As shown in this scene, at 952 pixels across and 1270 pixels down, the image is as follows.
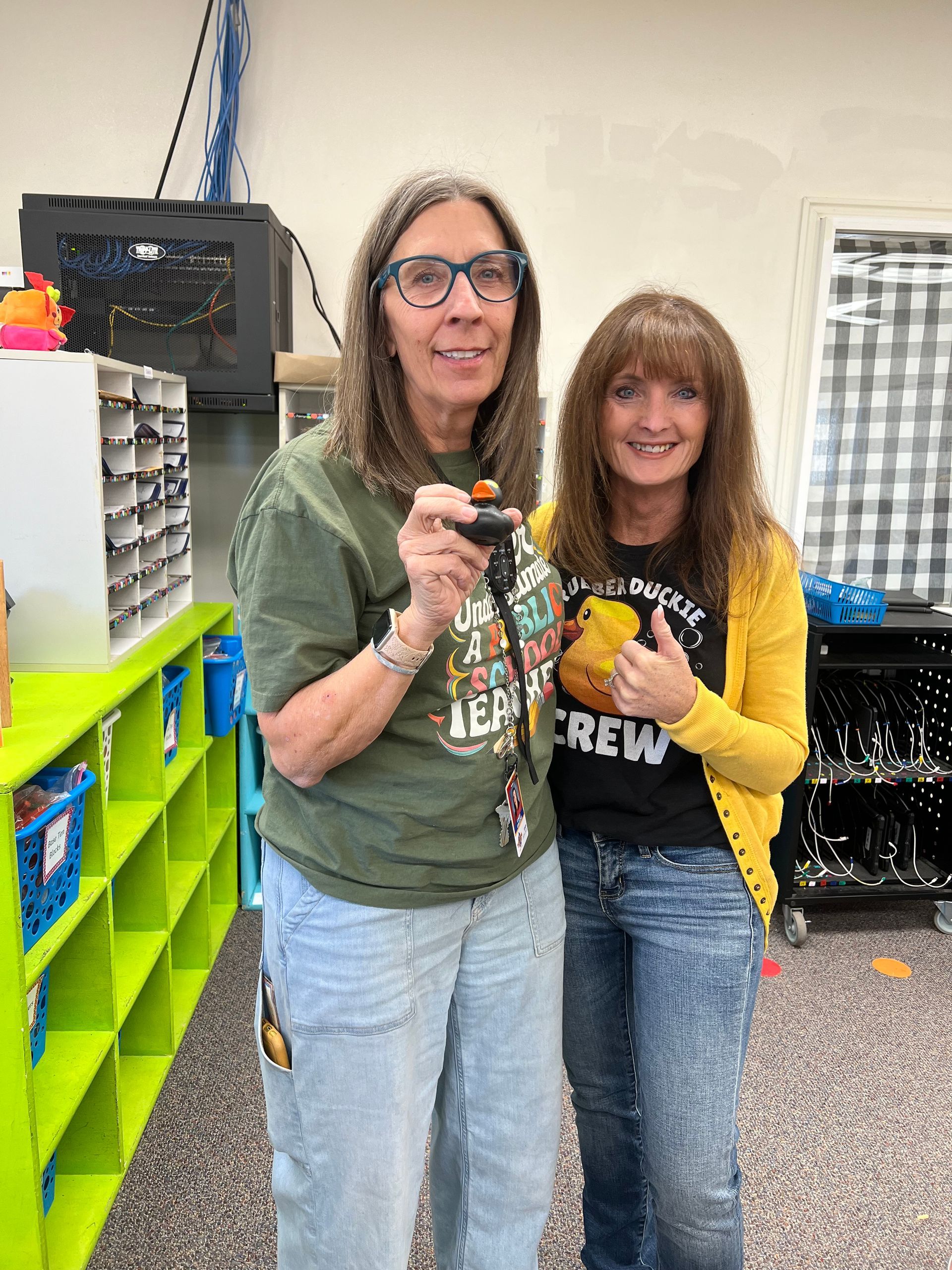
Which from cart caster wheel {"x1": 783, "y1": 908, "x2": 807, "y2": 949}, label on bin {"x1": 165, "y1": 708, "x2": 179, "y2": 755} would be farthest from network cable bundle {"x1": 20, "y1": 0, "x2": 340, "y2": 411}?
cart caster wheel {"x1": 783, "y1": 908, "x2": 807, "y2": 949}

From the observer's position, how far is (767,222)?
9.66ft

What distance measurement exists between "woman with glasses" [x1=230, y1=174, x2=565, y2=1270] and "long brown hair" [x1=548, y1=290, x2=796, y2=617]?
0.16 metres

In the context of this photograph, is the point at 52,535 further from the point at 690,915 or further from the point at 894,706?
the point at 894,706

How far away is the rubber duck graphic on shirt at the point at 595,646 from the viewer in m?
1.19

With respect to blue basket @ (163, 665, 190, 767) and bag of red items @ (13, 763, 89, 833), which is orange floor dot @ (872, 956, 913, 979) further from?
bag of red items @ (13, 763, 89, 833)

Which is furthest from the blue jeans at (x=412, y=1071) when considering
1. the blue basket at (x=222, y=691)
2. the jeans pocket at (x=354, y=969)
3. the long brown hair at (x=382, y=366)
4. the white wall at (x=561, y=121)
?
the white wall at (x=561, y=121)

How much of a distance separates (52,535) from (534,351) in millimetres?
1210

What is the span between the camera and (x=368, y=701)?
848mm

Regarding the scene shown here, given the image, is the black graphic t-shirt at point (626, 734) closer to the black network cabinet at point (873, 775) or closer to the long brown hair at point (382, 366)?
the long brown hair at point (382, 366)

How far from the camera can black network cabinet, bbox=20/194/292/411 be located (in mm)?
2357

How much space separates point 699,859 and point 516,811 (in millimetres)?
313

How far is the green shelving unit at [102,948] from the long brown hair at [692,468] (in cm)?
91

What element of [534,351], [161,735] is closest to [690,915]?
[534,351]

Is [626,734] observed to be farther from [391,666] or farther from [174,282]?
[174,282]
